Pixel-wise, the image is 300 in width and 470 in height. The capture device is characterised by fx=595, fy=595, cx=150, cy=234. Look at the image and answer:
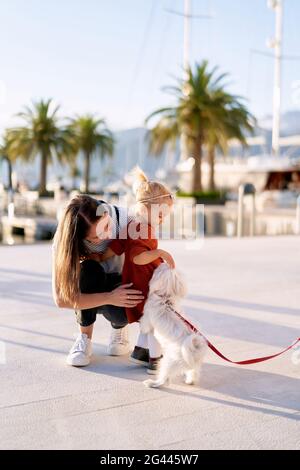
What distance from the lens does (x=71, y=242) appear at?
2.89m

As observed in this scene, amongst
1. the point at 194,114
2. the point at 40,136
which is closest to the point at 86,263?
the point at 194,114

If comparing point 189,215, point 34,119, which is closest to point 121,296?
point 189,215

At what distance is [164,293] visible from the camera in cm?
284

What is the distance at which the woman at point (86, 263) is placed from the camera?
289 centimetres

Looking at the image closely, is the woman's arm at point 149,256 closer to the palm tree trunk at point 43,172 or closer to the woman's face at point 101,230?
the woman's face at point 101,230

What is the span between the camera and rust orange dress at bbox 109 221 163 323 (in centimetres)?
285

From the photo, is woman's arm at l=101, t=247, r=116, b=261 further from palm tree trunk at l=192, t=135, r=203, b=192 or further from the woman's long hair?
palm tree trunk at l=192, t=135, r=203, b=192

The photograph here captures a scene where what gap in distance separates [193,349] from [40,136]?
115 ft

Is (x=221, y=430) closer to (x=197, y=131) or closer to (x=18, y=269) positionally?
(x=18, y=269)

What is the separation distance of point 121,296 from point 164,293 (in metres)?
0.22

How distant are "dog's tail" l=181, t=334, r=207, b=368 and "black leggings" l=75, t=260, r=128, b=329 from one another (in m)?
0.57

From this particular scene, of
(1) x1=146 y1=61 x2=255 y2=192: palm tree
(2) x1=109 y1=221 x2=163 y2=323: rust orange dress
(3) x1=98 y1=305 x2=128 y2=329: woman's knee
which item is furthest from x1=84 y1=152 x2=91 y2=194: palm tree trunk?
(2) x1=109 y1=221 x2=163 y2=323: rust orange dress

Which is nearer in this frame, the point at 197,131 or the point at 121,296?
the point at 121,296

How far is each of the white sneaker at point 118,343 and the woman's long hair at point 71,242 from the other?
→ 50 centimetres
